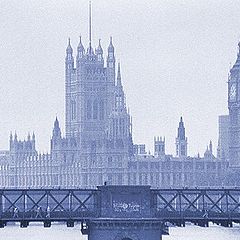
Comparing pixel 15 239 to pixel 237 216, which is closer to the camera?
pixel 237 216

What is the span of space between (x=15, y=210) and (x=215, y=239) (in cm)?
9398

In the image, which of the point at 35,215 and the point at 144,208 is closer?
the point at 144,208

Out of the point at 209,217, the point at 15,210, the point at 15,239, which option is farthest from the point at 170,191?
the point at 15,239

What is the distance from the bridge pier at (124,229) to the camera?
9919cm

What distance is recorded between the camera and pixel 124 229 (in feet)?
326

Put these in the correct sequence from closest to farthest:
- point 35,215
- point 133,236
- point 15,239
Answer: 1. point 133,236
2. point 35,215
3. point 15,239

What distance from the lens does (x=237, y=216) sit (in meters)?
105

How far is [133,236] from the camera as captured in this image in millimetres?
99125

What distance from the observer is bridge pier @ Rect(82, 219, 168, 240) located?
3905 inches

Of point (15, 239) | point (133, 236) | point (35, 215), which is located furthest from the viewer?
point (15, 239)

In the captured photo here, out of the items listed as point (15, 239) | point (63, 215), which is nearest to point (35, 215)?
point (63, 215)

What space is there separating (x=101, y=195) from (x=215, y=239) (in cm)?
9772

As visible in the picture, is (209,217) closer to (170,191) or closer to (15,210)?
(170,191)

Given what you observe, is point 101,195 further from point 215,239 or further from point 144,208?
point 215,239
